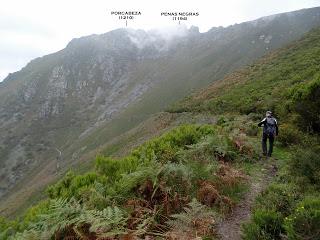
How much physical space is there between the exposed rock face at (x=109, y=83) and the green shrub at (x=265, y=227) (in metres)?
82.6

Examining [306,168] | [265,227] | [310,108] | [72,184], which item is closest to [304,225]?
[265,227]

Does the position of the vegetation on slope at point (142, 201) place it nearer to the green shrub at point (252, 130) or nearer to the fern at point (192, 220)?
the fern at point (192, 220)

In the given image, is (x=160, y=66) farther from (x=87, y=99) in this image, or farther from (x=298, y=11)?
(x=298, y=11)

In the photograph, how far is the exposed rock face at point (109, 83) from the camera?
121062 mm

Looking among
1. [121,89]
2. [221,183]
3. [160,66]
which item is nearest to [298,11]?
[160,66]

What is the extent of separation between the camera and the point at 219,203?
27.5 feet

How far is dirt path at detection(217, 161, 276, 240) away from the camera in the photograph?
23.7 ft

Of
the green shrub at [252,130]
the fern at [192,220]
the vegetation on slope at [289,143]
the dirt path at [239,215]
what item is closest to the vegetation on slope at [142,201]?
the fern at [192,220]

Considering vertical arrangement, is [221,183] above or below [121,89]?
above

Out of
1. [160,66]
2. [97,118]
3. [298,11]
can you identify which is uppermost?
[298,11]

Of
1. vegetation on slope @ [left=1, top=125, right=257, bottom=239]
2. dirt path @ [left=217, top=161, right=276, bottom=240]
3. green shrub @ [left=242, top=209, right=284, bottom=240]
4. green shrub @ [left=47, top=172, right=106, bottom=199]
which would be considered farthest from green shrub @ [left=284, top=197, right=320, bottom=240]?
green shrub @ [left=47, top=172, right=106, bottom=199]

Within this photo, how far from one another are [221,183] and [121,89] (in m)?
155

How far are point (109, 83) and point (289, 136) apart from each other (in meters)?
162

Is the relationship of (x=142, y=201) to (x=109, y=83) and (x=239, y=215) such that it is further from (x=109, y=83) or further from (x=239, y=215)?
(x=109, y=83)
